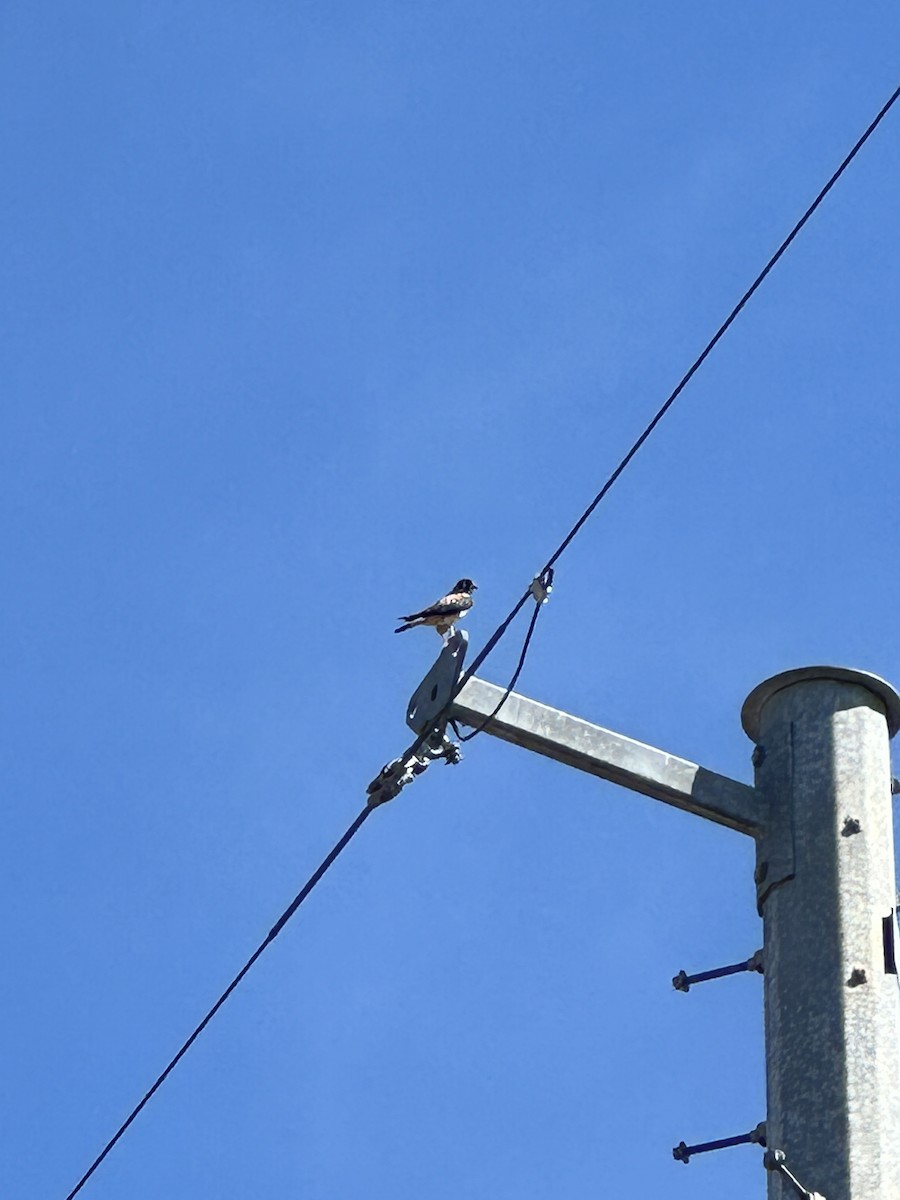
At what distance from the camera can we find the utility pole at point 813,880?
4.45 metres

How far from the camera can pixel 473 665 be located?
5695 mm

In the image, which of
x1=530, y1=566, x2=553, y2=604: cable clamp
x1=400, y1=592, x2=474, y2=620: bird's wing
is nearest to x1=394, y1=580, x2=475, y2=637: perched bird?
x1=400, y1=592, x2=474, y2=620: bird's wing

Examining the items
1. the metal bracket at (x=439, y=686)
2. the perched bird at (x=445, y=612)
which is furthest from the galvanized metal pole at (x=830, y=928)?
the perched bird at (x=445, y=612)

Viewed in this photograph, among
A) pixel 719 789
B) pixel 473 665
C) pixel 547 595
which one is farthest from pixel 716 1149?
pixel 547 595

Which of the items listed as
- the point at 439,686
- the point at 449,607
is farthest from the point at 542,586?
the point at 449,607

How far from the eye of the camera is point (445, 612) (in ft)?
40.5

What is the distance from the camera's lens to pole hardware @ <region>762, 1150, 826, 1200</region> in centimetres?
429

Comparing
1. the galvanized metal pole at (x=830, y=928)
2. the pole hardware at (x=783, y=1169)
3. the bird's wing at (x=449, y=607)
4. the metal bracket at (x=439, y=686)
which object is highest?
the bird's wing at (x=449, y=607)

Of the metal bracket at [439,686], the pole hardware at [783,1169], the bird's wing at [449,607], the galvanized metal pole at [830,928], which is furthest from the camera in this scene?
the bird's wing at [449,607]

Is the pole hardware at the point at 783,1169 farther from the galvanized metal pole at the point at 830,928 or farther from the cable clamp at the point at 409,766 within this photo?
the cable clamp at the point at 409,766

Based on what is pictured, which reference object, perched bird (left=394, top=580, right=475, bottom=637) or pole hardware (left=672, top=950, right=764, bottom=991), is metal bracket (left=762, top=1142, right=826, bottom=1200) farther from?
perched bird (left=394, top=580, right=475, bottom=637)

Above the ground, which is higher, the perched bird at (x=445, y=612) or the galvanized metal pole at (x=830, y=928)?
the perched bird at (x=445, y=612)

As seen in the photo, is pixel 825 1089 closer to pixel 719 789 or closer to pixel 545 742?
pixel 719 789

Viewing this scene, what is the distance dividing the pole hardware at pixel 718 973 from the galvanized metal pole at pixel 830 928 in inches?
4.7
